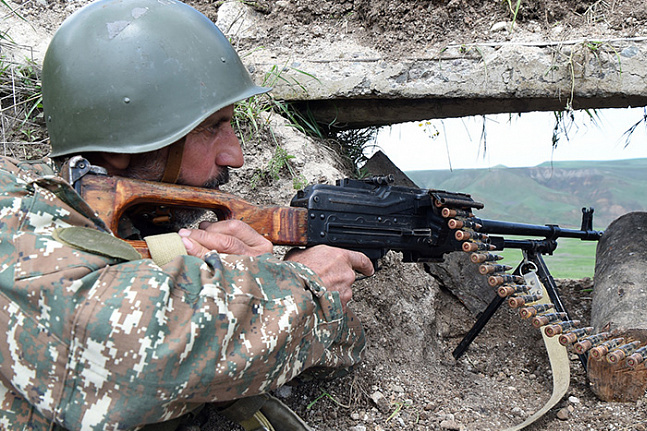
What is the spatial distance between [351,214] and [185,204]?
2.42 ft

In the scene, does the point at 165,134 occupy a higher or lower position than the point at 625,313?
higher

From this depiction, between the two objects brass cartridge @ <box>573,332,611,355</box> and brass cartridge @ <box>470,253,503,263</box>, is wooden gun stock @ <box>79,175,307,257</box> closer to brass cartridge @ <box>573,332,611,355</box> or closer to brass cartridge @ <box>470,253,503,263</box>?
brass cartridge @ <box>470,253,503,263</box>

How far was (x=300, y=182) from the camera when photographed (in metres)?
3.28

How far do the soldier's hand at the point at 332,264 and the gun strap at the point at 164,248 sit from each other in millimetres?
488

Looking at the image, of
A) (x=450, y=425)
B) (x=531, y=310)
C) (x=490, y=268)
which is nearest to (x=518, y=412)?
(x=450, y=425)

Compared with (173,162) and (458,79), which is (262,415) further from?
(458,79)

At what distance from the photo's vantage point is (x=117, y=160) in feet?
6.47

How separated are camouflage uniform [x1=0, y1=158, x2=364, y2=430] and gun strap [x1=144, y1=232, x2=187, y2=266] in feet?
0.45

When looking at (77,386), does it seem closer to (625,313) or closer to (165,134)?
(165,134)

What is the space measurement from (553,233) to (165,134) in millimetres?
2730

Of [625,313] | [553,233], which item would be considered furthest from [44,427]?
[553,233]

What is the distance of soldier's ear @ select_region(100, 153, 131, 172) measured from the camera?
6.47 ft

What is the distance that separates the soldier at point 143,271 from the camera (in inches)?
52.3

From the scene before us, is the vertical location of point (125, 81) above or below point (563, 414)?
above
